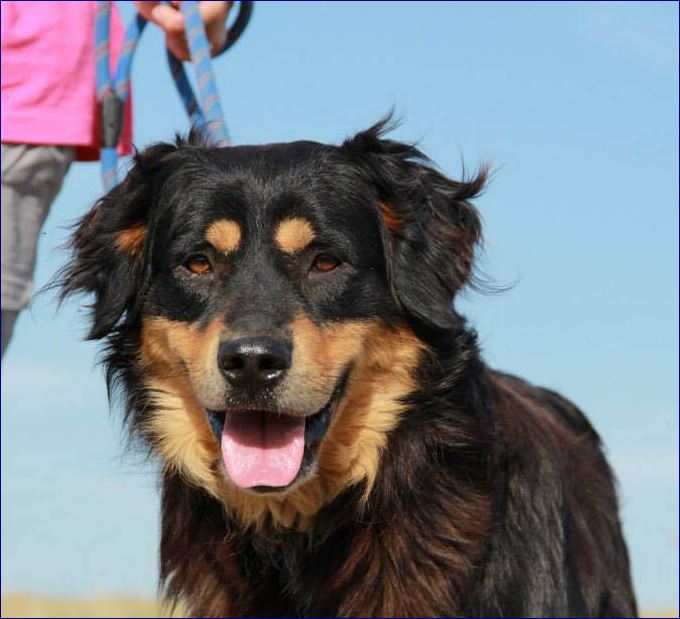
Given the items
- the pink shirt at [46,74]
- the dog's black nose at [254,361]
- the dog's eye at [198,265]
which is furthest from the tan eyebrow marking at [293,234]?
the pink shirt at [46,74]

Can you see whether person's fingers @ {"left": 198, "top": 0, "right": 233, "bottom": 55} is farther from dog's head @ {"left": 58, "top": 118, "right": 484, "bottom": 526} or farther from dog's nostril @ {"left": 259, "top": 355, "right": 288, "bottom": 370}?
dog's nostril @ {"left": 259, "top": 355, "right": 288, "bottom": 370}

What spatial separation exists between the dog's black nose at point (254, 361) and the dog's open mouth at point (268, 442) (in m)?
0.15

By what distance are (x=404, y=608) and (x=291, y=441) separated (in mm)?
635

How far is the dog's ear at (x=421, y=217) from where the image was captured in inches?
185

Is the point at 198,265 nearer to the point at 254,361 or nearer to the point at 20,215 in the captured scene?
the point at 254,361

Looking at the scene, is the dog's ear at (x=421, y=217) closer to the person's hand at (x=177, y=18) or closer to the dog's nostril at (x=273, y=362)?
the dog's nostril at (x=273, y=362)

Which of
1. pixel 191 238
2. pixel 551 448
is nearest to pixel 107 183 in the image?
pixel 191 238

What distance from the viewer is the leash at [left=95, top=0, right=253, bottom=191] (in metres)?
5.30

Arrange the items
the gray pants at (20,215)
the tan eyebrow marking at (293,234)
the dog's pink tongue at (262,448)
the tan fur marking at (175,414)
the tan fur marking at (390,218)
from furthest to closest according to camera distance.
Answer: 1. the gray pants at (20,215)
2. the tan fur marking at (390,218)
3. the tan fur marking at (175,414)
4. the tan eyebrow marking at (293,234)
5. the dog's pink tongue at (262,448)

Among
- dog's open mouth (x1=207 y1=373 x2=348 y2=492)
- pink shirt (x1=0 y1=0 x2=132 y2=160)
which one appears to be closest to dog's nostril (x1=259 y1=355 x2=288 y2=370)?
dog's open mouth (x1=207 y1=373 x2=348 y2=492)

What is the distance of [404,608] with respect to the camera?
4453mm

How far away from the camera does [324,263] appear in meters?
4.52

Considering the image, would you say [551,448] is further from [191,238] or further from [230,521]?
[191,238]

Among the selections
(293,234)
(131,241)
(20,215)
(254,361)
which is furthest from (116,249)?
(20,215)
